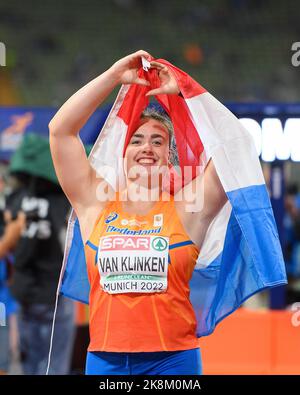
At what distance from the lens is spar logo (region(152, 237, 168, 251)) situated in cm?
321

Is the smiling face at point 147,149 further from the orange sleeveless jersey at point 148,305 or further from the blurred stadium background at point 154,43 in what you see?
the blurred stadium background at point 154,43

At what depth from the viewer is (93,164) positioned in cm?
A: 358

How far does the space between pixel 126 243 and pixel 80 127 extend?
49cm

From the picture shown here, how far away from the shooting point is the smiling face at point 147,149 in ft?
10.8

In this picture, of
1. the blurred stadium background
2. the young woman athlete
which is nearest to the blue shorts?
the young woman athlete

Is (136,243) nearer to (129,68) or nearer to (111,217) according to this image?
(111,217)

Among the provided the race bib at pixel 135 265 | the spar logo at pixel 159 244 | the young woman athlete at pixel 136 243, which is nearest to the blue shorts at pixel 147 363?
the young woman athlete at pixel 136 243

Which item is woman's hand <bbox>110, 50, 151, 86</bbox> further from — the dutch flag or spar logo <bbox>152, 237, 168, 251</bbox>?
spar logo <bbox>152, 237, 168, 251</bbox>

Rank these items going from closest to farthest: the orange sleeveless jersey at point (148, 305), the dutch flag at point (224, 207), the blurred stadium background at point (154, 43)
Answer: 1. the orange sleeveless jersey at point (148, 305)
2. the dutch flag at point (224, 207)
3. the blurred stadium background at point (154, 43)

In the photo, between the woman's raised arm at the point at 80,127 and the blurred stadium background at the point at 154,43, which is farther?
the blurred stadium background at the point at 154,43

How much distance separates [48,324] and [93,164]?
2919 millimetres

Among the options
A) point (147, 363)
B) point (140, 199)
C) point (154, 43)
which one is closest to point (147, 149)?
point (140, 199)
